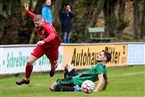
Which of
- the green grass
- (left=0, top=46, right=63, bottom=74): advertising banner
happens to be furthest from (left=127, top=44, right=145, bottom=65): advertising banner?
(left=0, top=46, right=63, bottom=74): advertising banner

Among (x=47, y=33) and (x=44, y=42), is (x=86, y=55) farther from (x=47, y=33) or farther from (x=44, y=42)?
(x=44, y=42)

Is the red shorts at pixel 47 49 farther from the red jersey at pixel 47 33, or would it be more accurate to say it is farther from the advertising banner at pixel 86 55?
the advertising banner at pixel 86 55

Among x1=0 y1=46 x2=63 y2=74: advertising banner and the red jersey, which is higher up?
the red jersey

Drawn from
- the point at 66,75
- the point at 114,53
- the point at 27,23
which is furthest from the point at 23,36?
the point at 66,75

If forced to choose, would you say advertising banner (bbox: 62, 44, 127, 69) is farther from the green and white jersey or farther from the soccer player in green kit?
the green and white jersey

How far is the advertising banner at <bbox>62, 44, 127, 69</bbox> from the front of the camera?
22766 millimetres

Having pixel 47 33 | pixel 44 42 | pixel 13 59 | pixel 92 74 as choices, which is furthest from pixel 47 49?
pixel 13 59

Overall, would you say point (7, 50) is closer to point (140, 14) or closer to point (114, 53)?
point (114, 53)

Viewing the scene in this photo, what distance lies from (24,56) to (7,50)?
1.04 meters

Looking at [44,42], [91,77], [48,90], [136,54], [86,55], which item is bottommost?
[136,54]

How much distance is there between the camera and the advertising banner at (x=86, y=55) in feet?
74.7

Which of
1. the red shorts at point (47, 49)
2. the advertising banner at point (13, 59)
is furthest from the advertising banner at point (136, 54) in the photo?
the red shorts at point (47, 49)

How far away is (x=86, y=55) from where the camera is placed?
23828 millimetres

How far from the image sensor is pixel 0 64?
63.1 ft
